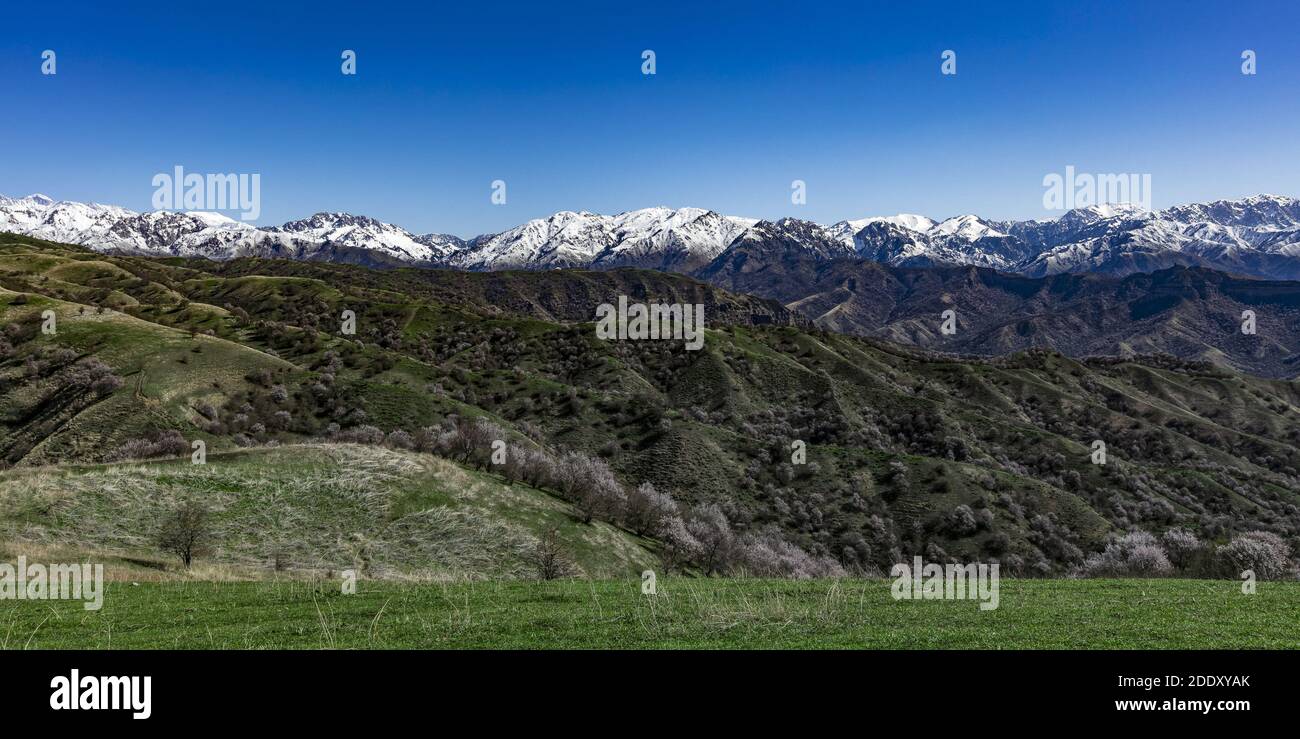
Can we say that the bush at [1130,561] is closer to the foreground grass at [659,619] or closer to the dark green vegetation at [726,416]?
the dark green vegetation at [726,416]

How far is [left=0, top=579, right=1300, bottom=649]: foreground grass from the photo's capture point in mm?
10844

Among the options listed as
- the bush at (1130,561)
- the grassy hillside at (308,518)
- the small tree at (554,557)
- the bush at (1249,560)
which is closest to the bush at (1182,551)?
the bush at (1130,561)

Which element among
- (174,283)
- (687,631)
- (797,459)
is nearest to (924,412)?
(797,459)

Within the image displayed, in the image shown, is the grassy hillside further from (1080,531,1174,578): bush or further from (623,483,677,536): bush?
(1080,531,1174,578): bush

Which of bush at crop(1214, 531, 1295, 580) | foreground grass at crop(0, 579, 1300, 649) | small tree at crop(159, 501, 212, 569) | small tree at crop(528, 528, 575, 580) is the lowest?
small tree at crop(528, 528, 575, 580)

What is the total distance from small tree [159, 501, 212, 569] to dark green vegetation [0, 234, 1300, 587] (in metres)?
5.07

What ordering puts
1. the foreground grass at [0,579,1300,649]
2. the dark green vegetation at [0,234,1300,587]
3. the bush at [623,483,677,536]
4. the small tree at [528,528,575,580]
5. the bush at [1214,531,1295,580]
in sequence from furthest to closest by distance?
the dark green vegetation at [0,234,1300,587]
the bush at [623,483,677,536]
the small tree at [528,528,575,580]
the bush at [1214,531,1295,580]
the foreground grass at [0,579,1300,649]

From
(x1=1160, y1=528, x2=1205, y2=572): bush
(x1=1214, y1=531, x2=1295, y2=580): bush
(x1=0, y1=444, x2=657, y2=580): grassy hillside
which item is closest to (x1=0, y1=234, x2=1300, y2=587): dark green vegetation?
(x1=0, y1=444, x2=657, y2=580): grassy hillside

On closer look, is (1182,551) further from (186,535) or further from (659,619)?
(186,535)

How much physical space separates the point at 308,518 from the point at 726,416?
7249 centimetres

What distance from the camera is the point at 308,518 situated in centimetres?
3484

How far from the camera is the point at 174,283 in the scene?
16538cm

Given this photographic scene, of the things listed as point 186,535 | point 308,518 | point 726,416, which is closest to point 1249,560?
point 308,518
